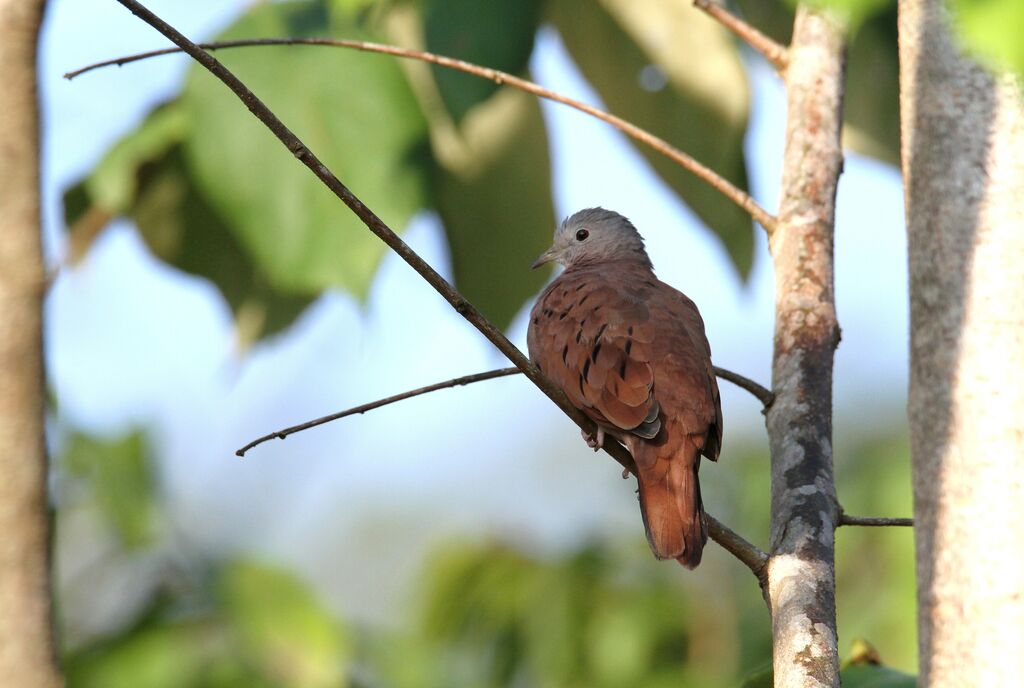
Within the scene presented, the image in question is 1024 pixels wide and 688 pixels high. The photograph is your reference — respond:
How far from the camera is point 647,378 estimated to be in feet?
10.2

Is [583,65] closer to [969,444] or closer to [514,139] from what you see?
[514,139]

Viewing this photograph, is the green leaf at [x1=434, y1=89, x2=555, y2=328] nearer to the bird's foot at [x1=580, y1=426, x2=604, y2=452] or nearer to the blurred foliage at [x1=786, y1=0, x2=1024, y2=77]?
the bird's foot at [x1=580, y1=426, x2=604, y2=452]

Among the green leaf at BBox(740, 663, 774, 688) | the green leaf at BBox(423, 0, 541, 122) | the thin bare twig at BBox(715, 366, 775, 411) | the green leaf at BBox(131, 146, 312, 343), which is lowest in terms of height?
the green leaf at BBox(740, 663, 774, 688)

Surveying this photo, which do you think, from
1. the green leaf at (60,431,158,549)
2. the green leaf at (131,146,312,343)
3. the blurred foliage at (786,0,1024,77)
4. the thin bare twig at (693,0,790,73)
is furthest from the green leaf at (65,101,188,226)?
the blurred foliage at (786,0,1024,77)

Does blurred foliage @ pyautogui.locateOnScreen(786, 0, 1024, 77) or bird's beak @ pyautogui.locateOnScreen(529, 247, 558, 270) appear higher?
bird's beak @ pyautogui.locateOnScreen(529, 247, 558, 270)

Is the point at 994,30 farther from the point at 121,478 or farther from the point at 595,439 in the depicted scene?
the point at 121,478

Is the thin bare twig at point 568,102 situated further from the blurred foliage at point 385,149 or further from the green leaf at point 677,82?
the green leaf at point 677,82

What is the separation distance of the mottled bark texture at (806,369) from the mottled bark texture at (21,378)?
1.22 meters

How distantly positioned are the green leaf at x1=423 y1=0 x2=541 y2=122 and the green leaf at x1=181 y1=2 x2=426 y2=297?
0.15 m

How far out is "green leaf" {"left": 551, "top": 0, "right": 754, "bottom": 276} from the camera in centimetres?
372

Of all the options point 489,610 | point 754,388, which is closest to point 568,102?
point 754,388

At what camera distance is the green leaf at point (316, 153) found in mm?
3217

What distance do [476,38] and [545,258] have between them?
121 cm

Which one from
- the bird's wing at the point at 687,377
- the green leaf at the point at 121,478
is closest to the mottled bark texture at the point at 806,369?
the bird's wing at the point at 687,377
